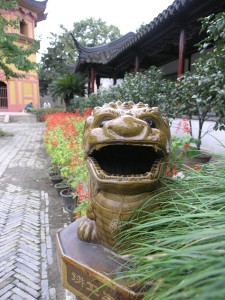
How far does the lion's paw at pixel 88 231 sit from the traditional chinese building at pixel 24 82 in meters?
20.9

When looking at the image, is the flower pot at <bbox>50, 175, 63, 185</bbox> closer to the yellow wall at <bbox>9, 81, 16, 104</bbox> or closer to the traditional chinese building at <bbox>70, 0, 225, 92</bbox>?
the traditional chinese building at <bbox>70, 0, 225, 92</bbox>

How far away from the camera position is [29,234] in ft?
10.2

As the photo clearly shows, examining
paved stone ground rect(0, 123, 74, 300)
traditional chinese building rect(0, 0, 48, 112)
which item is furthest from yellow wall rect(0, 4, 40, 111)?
paved stone ground rect(0, 123, 74, 300)

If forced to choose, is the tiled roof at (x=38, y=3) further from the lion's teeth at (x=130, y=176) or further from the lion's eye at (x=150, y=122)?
the lion's teeth at (x=130, y=176)

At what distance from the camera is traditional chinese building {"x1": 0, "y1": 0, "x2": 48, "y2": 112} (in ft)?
66.2

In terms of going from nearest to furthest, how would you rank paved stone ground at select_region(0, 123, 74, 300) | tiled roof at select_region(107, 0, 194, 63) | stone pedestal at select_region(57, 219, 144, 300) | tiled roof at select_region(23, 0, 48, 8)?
1. stone pedestal at select_region(57, 219, 144, 300)
2. paved stone ground at select_region(0, 123, 74, 300)
3. tiled roof at select_region(107, 0, 194, 63)
4. tiled roof at select_region(23, 0, 48, 8)

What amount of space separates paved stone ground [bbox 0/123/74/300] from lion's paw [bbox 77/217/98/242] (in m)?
0.77

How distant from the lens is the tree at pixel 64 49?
2842cm

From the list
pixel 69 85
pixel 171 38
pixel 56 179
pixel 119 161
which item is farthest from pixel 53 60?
pixel 119 161

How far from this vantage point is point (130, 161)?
4.78ft

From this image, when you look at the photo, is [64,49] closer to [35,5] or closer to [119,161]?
[35,5]

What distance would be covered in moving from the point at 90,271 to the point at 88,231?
0.25 metres

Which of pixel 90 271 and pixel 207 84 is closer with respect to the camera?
pixel 90 271

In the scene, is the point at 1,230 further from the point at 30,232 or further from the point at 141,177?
the point at 141,177
